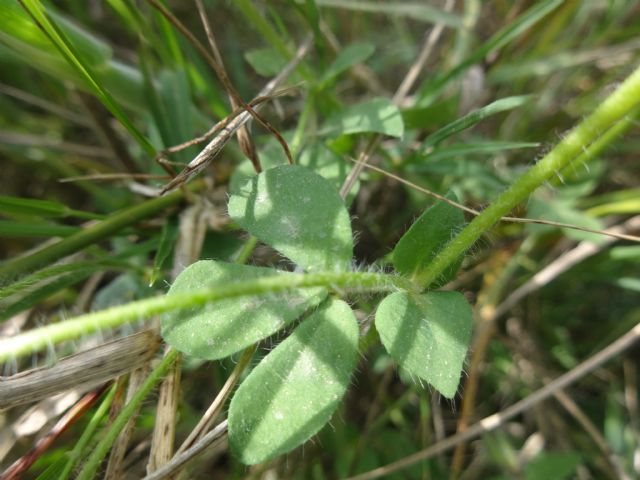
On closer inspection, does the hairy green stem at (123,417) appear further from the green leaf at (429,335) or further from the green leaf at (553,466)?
the green leaf at (553,466)

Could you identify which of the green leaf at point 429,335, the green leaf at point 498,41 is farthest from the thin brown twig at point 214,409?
the green leaf at point 498,41

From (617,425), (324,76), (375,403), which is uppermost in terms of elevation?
(324,76)

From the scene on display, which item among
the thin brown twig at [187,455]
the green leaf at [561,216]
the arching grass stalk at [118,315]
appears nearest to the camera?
the arching grass stalk at [118,315]

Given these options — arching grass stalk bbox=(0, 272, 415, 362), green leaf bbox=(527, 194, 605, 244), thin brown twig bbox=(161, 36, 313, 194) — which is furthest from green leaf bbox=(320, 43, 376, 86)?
arching grass stalk bbox=(0, 272, 415, 362)

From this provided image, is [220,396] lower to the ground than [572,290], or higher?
higher

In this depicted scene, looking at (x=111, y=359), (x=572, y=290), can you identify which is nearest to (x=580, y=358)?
(x=572, y=290)

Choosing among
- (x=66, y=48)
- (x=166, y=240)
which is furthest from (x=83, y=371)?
(x=66, y=48)

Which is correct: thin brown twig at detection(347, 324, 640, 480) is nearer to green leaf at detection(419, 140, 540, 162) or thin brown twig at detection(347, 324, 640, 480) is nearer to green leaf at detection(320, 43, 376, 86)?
green leaf at detection(419, 140, 540, 162)

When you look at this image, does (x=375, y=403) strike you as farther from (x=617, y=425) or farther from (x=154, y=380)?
(x=154, y=380)
